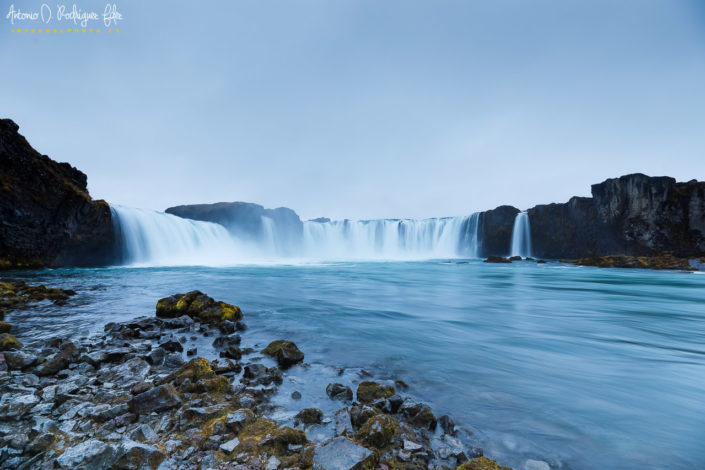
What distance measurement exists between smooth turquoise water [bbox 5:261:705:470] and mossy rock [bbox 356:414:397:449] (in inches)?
38.1

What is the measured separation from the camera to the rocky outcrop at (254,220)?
2370 inches

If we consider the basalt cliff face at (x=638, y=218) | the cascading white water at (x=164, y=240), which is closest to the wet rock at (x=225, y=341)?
the cascading white water at (x=164, y=240)

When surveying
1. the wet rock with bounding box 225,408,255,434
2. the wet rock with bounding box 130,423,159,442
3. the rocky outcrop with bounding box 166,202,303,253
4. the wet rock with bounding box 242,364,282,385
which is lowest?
the wet rock with bounding box 242,364,282,385

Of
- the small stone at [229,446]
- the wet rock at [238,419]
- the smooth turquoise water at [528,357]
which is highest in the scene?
the wet rock at [238,419]

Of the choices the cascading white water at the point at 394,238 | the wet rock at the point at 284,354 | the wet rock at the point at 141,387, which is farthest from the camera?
the cascading white water at the point at 394,238

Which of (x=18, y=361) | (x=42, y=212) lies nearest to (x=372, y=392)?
(x=18, y=361)

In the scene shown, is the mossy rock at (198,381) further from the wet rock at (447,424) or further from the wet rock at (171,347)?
the wet rock at (447,424)

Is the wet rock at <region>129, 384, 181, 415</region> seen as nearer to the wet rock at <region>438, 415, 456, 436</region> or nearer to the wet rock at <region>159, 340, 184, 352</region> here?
the wet rock at <region>159, 340, 184, 352</region>

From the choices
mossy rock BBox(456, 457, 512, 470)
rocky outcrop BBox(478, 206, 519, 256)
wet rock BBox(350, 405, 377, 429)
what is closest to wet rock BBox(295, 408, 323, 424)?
wet rock BBox(350, 405, 377, 429)

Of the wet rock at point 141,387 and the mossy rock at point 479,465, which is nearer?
the mossy rock at point 479,465

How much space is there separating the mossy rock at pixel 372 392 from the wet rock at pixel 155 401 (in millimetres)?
1919

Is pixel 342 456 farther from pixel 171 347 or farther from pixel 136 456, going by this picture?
pixel 171 347

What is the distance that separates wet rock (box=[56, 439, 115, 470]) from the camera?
6.62 ft

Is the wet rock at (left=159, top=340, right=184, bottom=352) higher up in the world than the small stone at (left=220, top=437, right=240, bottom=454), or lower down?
lower down
